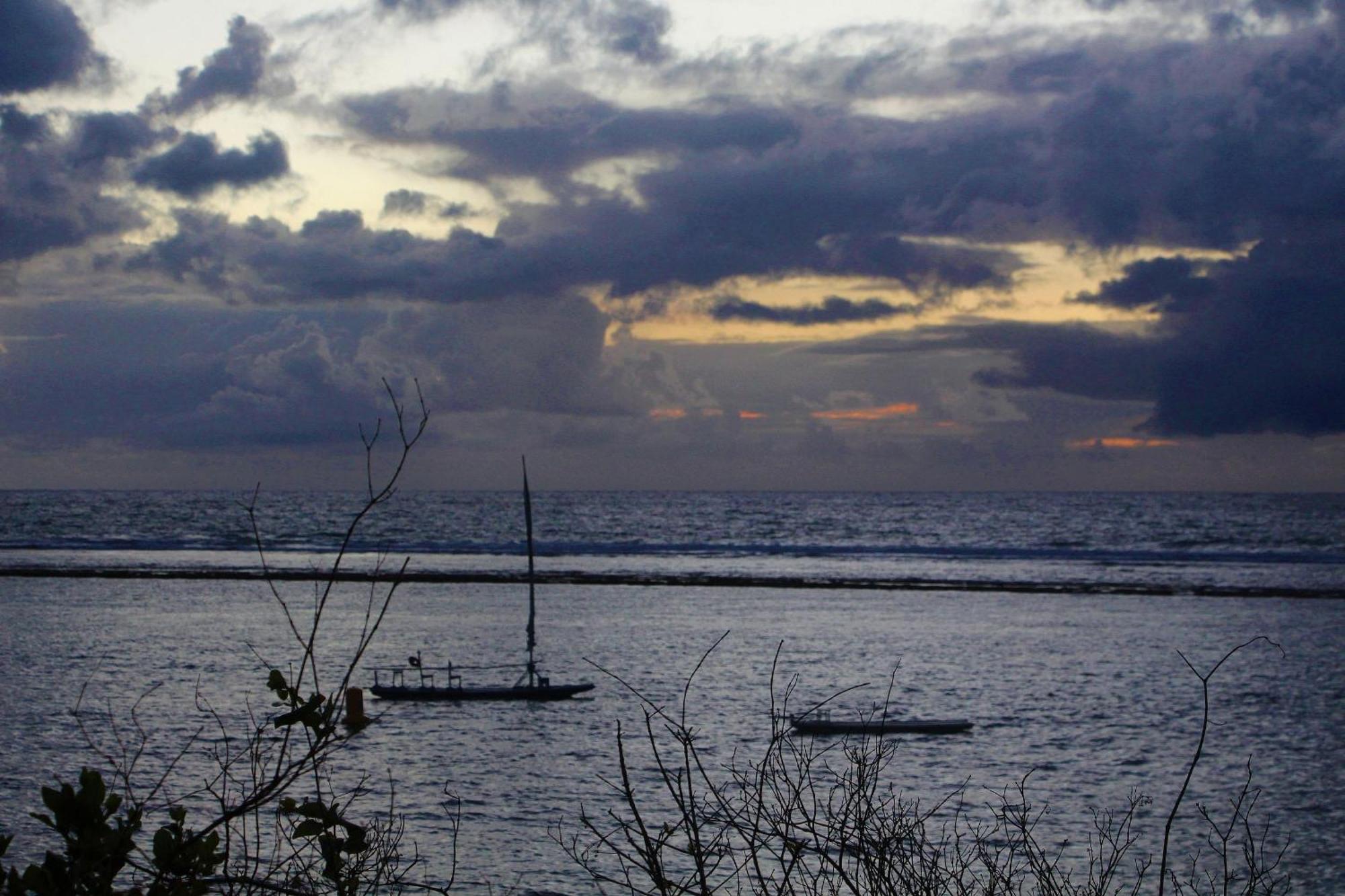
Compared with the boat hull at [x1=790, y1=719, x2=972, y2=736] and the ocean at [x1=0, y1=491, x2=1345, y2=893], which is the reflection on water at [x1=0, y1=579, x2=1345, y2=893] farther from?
the boat hull at [x1=790, y1=719, x2=972, y2=736]

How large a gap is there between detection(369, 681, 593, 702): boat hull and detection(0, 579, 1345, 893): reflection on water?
0.61 meters

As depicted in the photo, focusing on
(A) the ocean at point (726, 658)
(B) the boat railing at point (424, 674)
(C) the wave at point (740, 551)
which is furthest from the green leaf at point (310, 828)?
(C) the wave at point (740, 551)

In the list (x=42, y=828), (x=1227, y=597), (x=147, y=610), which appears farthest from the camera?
(x=1227, y=597)

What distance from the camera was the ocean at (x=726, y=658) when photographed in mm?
22125

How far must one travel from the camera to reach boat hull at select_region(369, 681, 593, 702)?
30297mm

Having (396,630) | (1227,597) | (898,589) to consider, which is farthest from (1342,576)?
(396,630)

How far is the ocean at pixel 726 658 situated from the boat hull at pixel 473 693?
0.52 meters

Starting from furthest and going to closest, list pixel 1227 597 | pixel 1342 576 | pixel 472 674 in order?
pixel 1342 576
pixel 1227 597
pixel 472 674

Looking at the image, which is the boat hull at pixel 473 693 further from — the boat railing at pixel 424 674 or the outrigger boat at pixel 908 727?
the outrigger boat at pixel 908 727

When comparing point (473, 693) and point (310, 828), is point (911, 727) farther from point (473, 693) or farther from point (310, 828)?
point (310, 828)

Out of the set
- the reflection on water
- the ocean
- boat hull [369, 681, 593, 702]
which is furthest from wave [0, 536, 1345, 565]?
boat hull [369, 681, 593, 702]

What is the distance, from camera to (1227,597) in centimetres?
6050

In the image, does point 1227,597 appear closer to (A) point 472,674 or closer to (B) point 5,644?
(A) point 472,674

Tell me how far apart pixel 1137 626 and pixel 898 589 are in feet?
55.2
